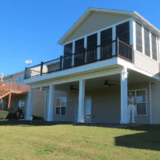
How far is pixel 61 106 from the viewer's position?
17750 millimetres

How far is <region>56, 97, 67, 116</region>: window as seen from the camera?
1746cm

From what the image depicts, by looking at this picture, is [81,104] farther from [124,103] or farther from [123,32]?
[123,32]

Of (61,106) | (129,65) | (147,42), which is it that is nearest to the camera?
(129,65)

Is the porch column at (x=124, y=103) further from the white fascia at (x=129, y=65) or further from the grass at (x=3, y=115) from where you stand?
the grass at (x=3, y=115)

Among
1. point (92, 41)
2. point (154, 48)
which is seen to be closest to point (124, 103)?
point (154, 48)

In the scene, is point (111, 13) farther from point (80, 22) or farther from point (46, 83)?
point (46, 83)

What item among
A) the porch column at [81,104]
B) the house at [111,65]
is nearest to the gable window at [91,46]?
the house at [111,65]

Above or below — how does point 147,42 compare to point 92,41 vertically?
below

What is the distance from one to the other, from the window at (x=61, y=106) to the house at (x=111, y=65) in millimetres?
2869

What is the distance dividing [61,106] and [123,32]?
9679mm

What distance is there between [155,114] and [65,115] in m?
8.66

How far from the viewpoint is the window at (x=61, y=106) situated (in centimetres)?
1746

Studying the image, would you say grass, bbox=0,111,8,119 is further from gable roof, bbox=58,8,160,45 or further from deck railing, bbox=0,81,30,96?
gable roof, bbox=58,8,160,45

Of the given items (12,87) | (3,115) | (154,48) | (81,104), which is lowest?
(3,115)
